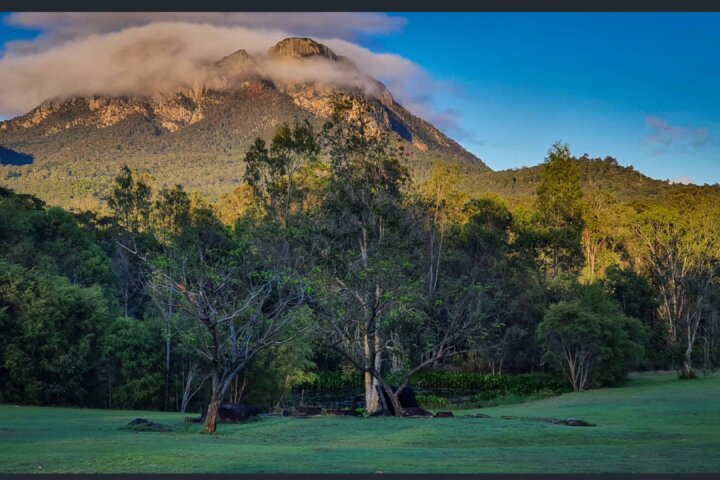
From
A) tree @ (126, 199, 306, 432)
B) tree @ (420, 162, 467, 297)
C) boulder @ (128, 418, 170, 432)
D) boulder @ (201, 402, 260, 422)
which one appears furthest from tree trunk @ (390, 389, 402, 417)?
tree @ (420, 162, 467, 297)

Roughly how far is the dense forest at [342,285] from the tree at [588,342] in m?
0.14

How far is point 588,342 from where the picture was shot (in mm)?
48094

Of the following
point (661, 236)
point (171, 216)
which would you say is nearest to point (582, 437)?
point (661, 236)

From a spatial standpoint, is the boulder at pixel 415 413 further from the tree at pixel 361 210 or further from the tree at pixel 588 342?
the tree at pixel 588 342

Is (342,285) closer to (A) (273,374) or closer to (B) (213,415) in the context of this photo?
(A) (273,374)

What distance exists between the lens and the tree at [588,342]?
157 feet

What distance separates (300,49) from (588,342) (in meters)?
138

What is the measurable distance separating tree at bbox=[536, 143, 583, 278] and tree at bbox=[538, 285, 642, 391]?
20.7 m

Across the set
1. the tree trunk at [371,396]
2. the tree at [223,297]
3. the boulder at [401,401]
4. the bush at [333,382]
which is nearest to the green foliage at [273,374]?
the tree at [223,297]

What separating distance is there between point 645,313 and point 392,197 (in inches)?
1106

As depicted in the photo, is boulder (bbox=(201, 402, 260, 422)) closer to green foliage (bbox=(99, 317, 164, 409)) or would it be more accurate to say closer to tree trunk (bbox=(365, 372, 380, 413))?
tree trunk (bbox=(365, 372, 380, 413))

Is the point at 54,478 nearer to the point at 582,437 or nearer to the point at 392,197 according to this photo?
the point at 582,437

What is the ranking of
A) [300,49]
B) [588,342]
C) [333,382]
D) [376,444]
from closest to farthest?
[376,444] < [588,342] < [333,382] < [300,49]

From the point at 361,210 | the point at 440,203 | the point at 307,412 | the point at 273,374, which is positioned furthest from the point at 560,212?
the point at 307,412
